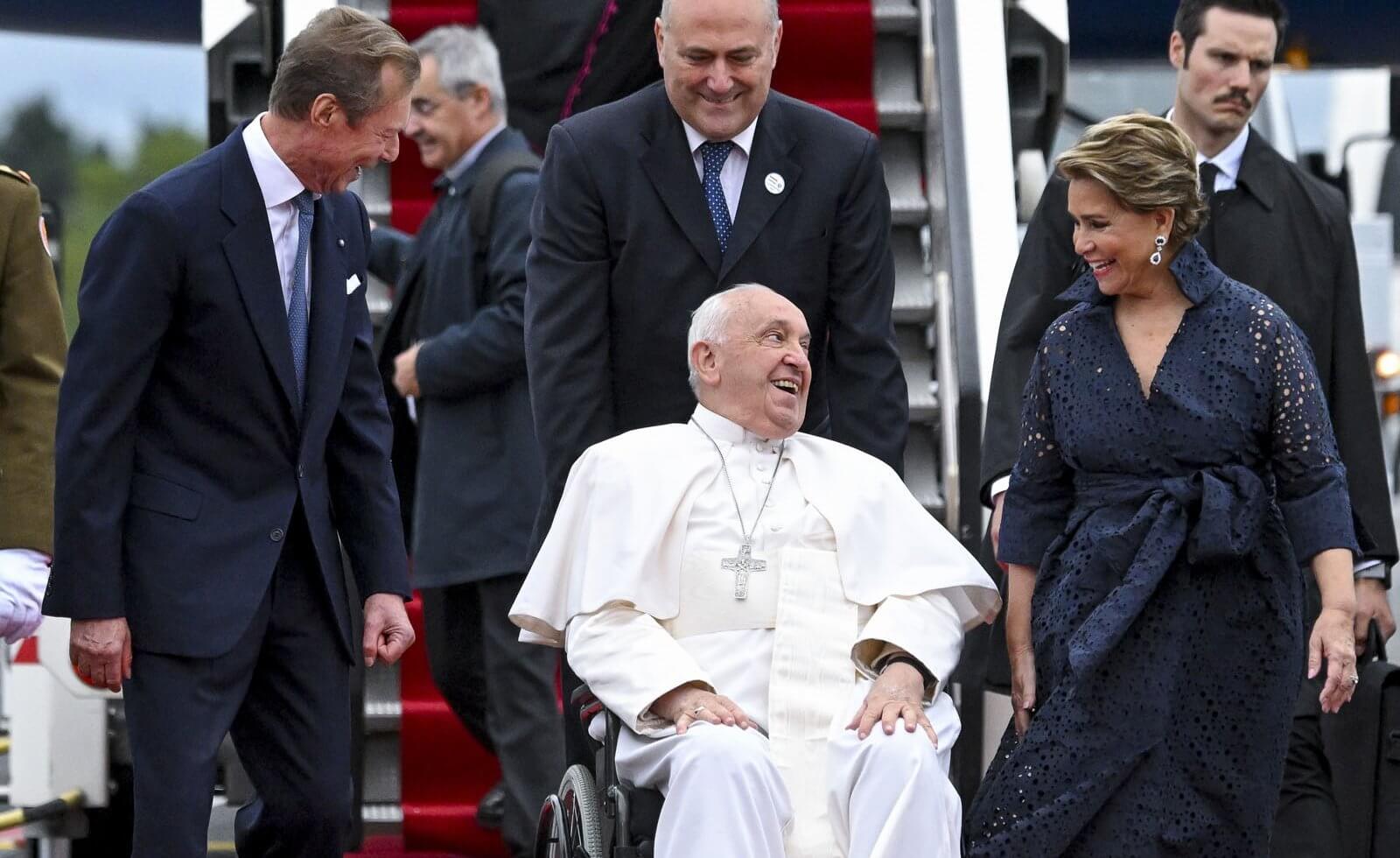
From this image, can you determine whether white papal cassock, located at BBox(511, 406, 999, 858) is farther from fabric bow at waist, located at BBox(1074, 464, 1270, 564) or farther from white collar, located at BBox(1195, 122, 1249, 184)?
white collar, located at BBox(1195, 122, 1249, 184)

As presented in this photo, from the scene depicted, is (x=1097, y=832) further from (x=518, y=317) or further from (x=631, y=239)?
(x=518, y=317)

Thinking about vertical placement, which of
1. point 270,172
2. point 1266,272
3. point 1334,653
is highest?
point 270,172

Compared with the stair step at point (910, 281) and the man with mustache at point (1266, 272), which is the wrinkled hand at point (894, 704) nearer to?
the man with mustache at point (1266, 272)

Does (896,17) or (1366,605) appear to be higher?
(896,17)

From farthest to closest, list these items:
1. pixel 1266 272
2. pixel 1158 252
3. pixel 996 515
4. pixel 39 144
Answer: pixel 39 144 → pixel 1266 272 → pixel 996 515 → pixel 1158 252

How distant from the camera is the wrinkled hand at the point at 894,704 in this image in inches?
168

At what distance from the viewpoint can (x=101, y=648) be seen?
403cm

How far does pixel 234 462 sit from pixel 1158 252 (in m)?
1.77

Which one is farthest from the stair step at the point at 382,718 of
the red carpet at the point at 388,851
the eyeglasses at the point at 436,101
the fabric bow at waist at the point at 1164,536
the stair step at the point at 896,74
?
the fabric bow at waist at the point at 1164,536

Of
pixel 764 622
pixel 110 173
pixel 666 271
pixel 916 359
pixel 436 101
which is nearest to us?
pixel 764 622

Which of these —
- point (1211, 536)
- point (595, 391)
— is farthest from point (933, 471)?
point (1211, 536)

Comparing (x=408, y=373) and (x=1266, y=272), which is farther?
(x=408, y=373)

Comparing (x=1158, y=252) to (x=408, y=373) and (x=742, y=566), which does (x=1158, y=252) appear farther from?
(x=408, y=373)

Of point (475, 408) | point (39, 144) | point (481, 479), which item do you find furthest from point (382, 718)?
point (39, 144)
